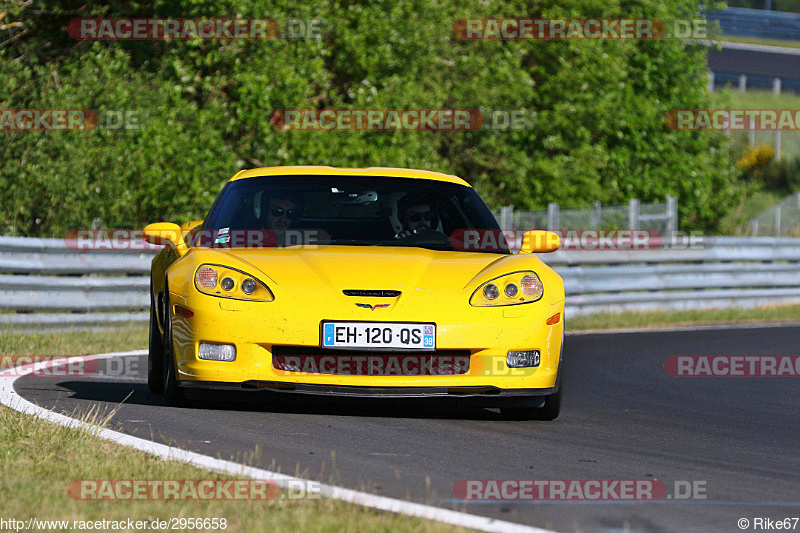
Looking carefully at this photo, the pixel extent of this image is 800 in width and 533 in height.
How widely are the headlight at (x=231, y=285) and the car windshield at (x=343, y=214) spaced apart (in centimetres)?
67

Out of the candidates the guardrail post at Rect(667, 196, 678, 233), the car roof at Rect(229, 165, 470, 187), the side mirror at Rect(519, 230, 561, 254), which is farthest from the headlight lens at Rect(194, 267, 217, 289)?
the guardrail post at Rect(667, 196, 678, 233)

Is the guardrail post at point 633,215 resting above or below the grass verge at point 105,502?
below

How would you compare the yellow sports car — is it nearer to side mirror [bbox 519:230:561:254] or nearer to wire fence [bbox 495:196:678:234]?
Result: side mirror [bbox 519:230:561:254]

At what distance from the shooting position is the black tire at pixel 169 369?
7.05 metres

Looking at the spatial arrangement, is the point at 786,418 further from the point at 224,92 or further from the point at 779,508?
the point at 224,92

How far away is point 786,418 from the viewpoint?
796 cm

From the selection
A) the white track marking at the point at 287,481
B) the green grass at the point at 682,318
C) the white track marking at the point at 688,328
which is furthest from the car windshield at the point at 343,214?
the green grass at the point at 682,318

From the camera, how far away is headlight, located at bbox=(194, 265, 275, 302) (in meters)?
6.77

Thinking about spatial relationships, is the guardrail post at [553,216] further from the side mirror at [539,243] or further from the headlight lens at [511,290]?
the headlight lens at [511,290]

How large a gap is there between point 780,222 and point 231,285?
28.4 metres

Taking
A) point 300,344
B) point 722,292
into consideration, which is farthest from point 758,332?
point 300,344

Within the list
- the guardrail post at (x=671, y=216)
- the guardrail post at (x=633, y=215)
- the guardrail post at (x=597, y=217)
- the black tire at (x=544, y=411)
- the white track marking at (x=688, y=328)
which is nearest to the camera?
the black tire at (x=544, y=411)

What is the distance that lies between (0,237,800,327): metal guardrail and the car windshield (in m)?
5.18

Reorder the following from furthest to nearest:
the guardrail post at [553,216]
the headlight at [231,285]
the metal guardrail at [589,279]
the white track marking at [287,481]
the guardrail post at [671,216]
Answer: the guardrail post at [671,216]
the guardrail post at [553,216]
the metal guardrail at [589,279]
the headlight at [231,285]
the white track marking at [287,481]
